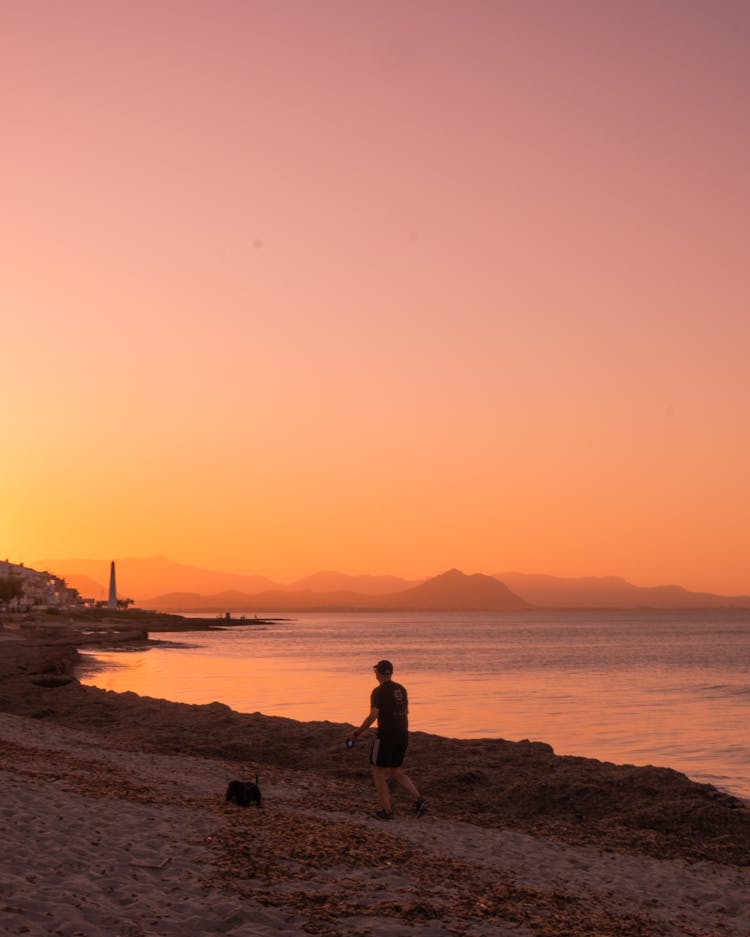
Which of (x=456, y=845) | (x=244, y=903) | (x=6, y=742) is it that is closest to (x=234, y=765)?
(x=6, y=742)

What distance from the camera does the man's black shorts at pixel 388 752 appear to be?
1328 centimetres

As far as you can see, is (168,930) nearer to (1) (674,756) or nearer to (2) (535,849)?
(2) (535,849)

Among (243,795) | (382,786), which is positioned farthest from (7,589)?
(382,786)

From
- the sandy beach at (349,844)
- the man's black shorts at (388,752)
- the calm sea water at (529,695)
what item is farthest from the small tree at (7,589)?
the man's black shorts at (388,752)

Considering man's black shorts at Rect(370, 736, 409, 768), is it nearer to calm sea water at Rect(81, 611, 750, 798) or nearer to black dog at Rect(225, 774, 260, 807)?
black dog at Rect(225, 774, 260, 807)

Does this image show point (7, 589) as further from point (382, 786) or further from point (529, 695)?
point (382, 786)

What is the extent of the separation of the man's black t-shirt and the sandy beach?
1278 mm

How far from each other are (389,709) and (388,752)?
61 centimetres

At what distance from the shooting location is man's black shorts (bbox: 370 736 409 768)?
523 inches

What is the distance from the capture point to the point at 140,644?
9394 centimetres

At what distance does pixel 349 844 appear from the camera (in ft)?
35.9

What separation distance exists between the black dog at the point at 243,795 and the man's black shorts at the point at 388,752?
1.71 metres

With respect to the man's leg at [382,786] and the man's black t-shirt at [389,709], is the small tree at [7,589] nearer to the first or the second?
the man's leg at [382,786]

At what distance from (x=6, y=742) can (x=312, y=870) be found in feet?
36.9
